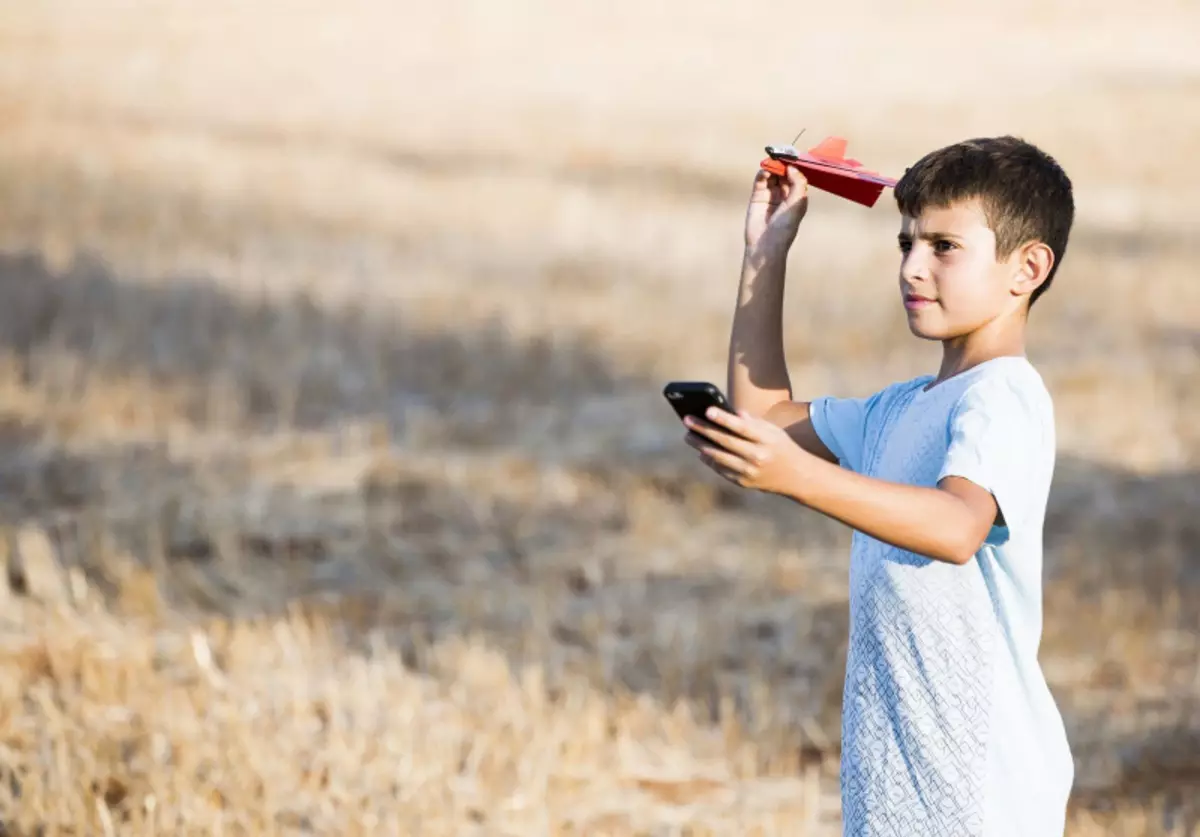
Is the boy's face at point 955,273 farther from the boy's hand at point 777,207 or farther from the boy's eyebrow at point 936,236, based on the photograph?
the boy's hand at point 777,207

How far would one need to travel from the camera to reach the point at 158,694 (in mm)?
4527

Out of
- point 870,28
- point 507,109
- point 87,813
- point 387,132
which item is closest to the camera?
point 87,813

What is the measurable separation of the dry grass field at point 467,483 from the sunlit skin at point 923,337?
182 cm

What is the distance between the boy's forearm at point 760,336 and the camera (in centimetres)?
264

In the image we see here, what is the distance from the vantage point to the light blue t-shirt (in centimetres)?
231

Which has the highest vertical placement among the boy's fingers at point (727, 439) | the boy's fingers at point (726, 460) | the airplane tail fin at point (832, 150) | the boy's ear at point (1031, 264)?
the airplane tail fin at point (832, 150)

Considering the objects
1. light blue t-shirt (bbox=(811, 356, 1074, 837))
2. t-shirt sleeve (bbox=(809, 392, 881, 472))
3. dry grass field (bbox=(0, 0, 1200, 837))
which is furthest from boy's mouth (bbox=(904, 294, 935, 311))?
dry grass field (bbox=(0, 0, 1200, 837))

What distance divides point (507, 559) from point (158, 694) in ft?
6.35

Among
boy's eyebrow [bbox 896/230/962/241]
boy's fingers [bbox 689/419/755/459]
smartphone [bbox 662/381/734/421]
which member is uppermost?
boy's eyebrow [bbox 896/230/962/241]

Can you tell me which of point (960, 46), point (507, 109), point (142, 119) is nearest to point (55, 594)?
point (142, 119)

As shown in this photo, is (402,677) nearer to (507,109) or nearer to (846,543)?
(846,543)

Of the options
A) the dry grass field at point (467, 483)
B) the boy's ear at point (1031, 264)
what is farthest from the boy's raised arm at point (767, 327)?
the dry grass field at point (467, 483)

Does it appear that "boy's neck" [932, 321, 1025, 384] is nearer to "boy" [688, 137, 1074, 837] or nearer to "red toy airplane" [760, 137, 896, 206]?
"boy" [688, 137, 1074, 837]

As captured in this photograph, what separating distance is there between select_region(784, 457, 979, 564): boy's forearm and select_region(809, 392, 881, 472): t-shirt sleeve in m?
0.48
